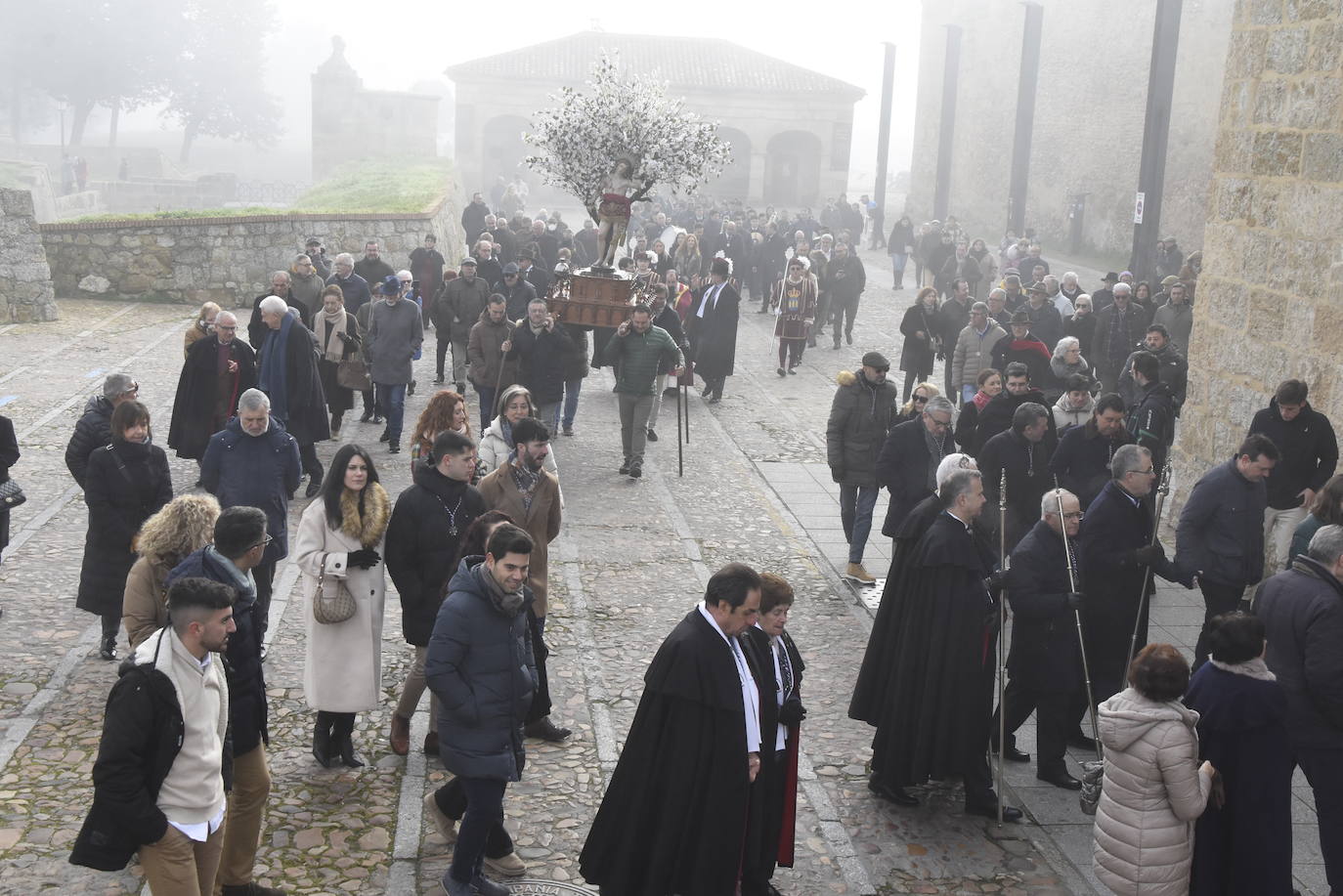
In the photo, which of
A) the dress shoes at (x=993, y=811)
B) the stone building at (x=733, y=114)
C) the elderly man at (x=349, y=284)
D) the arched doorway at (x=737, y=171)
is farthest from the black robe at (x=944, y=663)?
the arched doorway at (x=737, y=171)

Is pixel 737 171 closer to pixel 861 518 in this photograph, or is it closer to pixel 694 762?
pixel 861 518

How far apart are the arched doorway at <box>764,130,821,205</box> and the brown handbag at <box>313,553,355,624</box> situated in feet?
160

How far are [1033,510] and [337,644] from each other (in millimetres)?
5108

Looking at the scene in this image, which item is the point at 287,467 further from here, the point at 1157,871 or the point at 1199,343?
the point at 1199,343

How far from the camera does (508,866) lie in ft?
19.9

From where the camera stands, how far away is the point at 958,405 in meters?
16.2

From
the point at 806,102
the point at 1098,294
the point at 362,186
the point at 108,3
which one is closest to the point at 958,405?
the point at 1098,294

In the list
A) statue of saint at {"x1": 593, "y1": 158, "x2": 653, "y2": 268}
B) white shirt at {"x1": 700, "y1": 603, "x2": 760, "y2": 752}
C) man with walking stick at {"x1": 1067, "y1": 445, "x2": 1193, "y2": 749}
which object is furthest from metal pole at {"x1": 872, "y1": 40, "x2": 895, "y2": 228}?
white shirt at {"x1": 700, "y1": 603, "x2": 760, "y2": 752}

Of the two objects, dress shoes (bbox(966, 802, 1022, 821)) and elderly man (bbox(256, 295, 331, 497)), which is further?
elderly man (bbox(256, 295, 331, 497))

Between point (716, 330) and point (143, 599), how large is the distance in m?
11.5

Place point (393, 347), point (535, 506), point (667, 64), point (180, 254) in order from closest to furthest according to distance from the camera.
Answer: point (535, 506) → point (393, 347) → point (180, 254) → point (667, 64)

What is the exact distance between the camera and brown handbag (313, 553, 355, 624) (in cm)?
667

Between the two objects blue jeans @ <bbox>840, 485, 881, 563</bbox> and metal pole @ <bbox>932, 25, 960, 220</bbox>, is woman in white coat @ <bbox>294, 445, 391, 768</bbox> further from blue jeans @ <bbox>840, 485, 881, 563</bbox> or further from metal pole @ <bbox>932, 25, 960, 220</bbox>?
metal pole @ <bbox>932, 25, 960, 220</bbox>

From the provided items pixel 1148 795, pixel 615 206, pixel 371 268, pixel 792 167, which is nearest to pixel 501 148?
pixel 792 167
